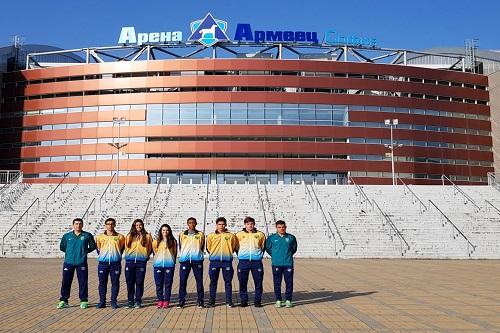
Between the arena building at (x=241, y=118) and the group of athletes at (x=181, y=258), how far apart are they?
4565 cm

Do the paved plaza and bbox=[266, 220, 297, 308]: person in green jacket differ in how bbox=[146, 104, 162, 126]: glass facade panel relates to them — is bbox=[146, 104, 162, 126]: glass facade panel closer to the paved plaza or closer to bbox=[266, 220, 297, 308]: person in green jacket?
the paved plaza

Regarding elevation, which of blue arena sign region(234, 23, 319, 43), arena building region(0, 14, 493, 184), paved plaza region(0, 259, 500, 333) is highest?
blue arena sign region(234, 23, 319, 43)

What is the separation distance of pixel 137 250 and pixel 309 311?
3648 millimetres

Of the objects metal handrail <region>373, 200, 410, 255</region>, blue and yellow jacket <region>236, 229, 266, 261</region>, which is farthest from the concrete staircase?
blue and yellow jacket <region>236, 229, 266, 261</region>

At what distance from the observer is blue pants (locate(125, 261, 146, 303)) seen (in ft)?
29.1

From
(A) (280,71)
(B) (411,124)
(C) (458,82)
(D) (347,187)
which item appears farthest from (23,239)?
(C) (458,82)

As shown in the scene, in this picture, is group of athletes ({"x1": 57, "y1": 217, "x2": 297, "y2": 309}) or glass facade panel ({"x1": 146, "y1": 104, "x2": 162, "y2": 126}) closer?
group of athletes ({"x1": 57, "y1": 217, "x2": 297, "y2": 309})

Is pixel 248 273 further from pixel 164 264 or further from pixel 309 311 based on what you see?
pixel 164 264

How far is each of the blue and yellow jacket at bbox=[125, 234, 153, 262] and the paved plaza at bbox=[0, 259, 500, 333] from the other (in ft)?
3.33

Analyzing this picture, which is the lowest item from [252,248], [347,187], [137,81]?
[252,248]

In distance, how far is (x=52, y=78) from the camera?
61.4 metres

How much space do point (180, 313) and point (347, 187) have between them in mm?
26159

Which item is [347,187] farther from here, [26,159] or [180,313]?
[26,159]

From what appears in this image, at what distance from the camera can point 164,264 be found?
354 inches
